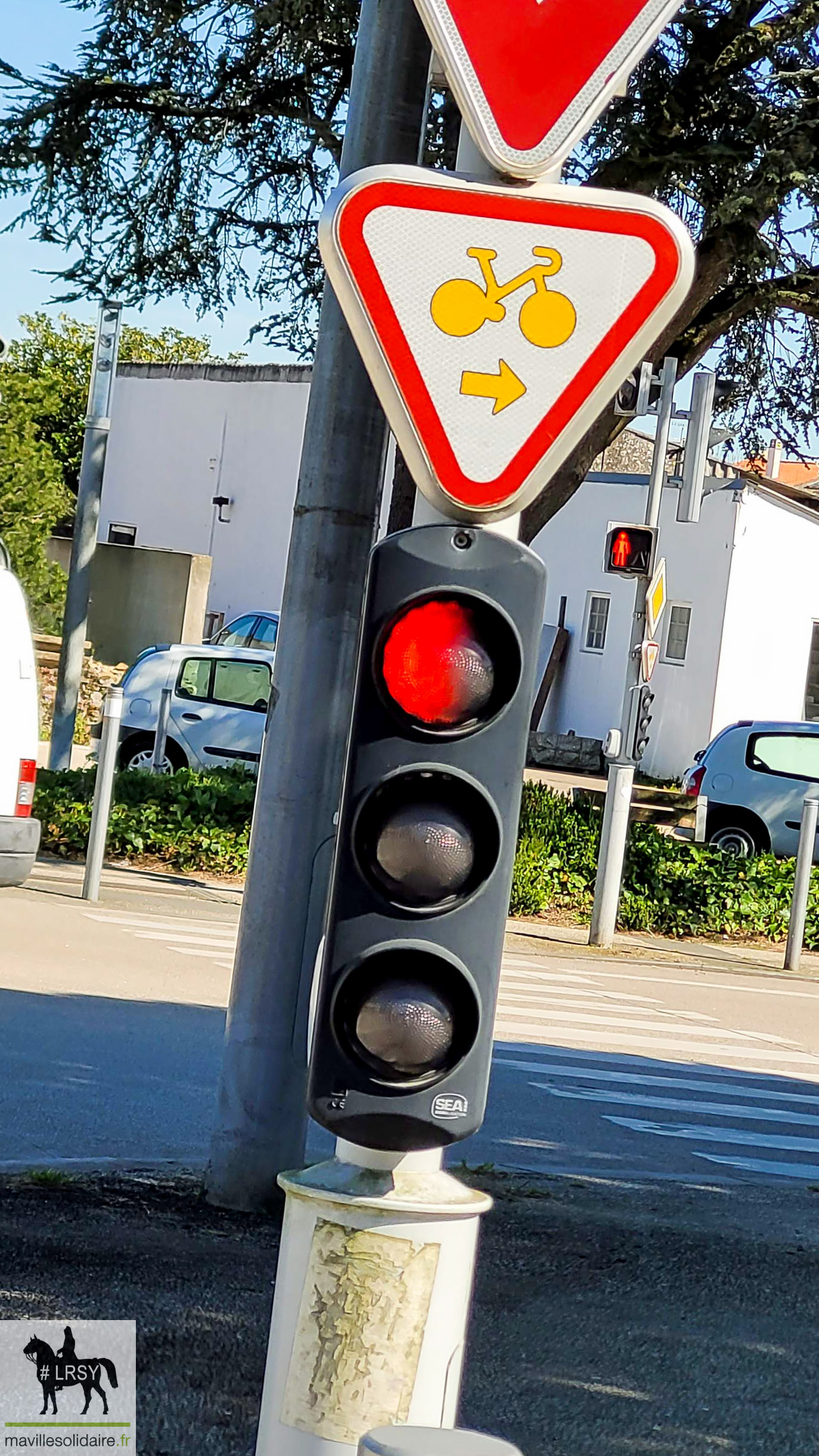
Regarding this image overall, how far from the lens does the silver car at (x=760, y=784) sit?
21.2m

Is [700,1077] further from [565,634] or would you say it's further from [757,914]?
[565,634]

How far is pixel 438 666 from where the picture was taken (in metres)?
2.71

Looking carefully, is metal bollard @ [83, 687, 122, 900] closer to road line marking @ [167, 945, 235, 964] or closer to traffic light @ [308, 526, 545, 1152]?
road line marking @ [167, 945, 235, 964]

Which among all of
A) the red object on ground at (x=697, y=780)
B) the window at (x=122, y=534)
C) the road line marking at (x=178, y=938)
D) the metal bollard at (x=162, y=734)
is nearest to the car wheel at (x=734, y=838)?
the red object on ground at (x=697, y=780)

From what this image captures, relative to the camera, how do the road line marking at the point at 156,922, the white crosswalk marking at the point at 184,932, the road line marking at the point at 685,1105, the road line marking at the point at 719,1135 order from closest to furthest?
the road line marking at the point at 719,1135
the road line marking at the point at 685,1105
the white crosswalk marking at the point at 184,932
the road line marking at the point at 156,922

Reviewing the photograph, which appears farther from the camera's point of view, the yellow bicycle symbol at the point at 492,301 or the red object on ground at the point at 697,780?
the red object on ground at the point at 697,780

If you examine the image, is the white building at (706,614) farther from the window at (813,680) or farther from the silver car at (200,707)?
the silver car at (200,707)

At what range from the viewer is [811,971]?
17.0 meters

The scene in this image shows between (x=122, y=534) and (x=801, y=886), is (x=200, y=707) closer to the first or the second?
(x=801, y=886)

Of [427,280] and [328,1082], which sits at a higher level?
[427,280]

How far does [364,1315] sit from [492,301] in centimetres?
151

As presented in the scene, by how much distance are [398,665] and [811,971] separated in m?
15.0

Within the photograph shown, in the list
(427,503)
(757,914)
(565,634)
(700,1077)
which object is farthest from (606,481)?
(427,503)

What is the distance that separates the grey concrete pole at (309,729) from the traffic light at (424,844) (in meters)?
3.21
